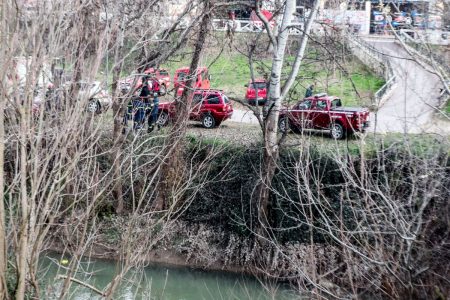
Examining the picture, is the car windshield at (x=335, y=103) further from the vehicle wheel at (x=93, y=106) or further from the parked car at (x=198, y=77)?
the vehicle wheel at (x=93, y=106)

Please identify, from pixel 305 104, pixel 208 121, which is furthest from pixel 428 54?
pixel 208 121

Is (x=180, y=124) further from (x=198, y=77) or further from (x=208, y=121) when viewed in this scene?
(x=208, y=121)

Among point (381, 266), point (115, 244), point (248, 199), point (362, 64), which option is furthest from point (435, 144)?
point (362, 64)

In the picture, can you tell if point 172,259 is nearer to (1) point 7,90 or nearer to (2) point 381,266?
(2) point 381,266

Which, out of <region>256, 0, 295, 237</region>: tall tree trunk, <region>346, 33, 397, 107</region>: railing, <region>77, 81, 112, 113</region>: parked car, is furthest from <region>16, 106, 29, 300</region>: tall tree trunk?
<region>346, 33, 397, 107</region>: railing

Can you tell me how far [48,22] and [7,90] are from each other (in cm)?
99

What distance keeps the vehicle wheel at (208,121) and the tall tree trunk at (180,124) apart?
406cm

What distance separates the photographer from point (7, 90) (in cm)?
714

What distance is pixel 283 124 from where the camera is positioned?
18172 mm

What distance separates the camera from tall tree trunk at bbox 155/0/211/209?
1681cm

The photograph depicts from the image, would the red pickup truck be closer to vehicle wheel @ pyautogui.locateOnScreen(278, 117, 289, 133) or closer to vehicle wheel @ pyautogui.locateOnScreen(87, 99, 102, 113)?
vehicle wheel @ pyautogui.locateOnScreen(278, 117, 289, 133)

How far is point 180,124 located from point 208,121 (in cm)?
545

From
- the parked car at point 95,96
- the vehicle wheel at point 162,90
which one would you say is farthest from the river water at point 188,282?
the parked car at point 95,96

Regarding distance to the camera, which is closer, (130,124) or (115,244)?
(130,124)
